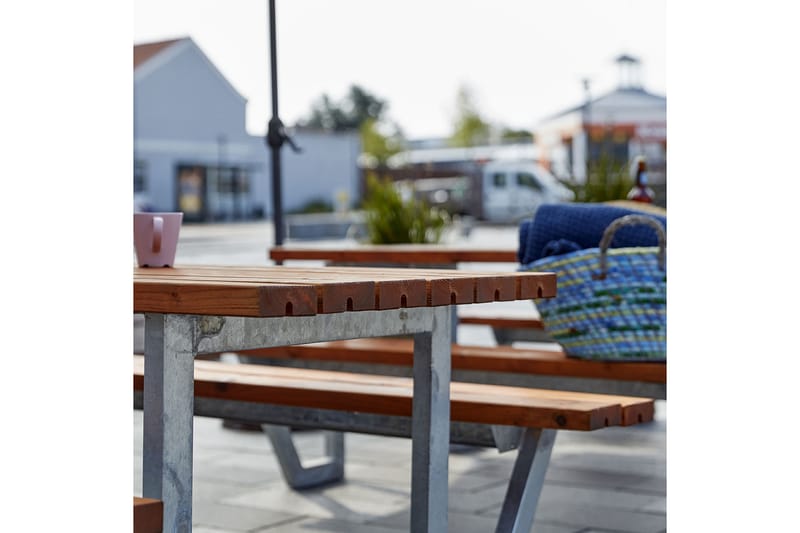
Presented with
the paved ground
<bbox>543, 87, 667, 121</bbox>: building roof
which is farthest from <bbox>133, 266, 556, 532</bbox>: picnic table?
<bbox>543, 87, 667, 121</bbox>: building roof

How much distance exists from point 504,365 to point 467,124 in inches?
1768

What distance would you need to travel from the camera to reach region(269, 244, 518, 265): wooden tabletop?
4082 millimetres

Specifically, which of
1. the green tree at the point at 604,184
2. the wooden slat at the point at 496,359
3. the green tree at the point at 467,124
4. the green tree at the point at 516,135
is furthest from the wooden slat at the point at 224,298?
the green tree at the point at 516,135

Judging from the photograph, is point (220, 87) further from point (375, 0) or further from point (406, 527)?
point (375, 0)

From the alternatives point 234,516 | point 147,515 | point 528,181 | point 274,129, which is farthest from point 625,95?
point 147,515

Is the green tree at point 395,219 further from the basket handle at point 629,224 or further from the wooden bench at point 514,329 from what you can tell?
the basket handle at point 629,224

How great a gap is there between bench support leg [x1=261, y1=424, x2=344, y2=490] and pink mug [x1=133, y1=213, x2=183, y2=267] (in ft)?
3.78

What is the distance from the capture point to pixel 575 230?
11.5ft
